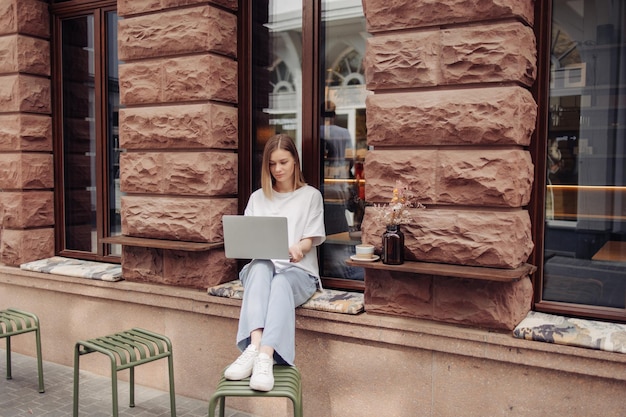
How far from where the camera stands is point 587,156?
3.88 meters

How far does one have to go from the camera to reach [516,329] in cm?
Answer: 369

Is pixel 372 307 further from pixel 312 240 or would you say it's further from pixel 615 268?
pixel 615 268

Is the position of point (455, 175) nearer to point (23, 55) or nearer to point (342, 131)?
point (342, 131)

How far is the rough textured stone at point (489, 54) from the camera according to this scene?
364cm

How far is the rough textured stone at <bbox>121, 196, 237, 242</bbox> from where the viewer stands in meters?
4.93

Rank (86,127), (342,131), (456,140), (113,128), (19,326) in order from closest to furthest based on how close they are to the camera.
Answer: (456,140) → (342,131) → (19,326) → (113,128) → (86,127)

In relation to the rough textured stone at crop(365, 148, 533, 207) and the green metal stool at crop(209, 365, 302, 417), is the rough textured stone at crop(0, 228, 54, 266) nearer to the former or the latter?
the green metal stool at crop(209, 365, 302, 417)

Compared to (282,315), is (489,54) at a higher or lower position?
higher

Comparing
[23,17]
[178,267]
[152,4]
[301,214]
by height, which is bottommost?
[178,267]

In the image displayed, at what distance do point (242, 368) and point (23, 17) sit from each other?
4.41 m

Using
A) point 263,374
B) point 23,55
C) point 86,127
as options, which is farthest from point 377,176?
point 23,55

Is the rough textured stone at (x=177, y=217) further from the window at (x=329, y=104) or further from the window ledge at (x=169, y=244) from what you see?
the window at (x=329, y=104)

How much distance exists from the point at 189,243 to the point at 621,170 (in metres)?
3.09

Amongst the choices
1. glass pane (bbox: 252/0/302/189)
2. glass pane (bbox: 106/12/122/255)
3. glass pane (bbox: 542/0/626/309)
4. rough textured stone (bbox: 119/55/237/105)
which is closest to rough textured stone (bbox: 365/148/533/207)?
glass pane (bbox: 542/0/626/309)
